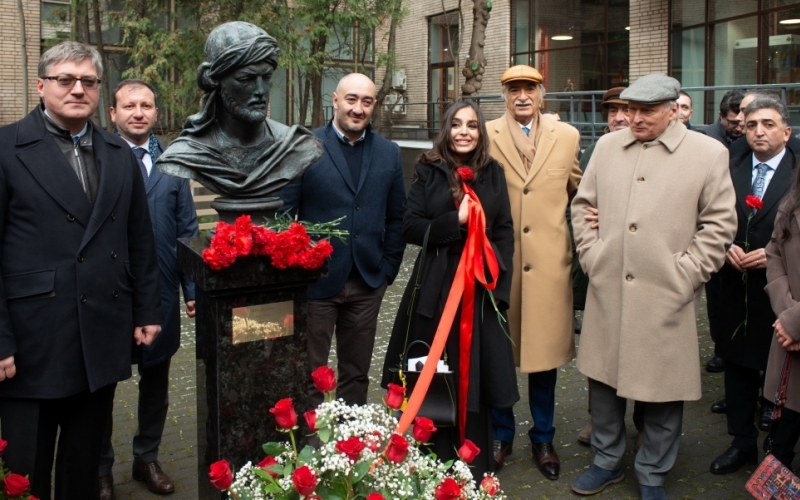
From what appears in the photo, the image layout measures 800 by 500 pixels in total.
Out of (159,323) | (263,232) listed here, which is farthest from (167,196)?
(263,232)

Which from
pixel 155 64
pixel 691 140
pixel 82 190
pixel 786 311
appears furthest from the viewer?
pixel 155 64

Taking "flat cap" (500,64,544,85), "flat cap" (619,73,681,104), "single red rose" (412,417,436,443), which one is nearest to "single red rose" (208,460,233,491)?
"single red rose" (412,417,436,443)

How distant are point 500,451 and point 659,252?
1.59 metres

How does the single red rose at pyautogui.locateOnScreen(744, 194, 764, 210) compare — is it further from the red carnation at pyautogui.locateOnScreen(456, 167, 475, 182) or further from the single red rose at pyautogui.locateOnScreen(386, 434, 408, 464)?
the single red rose at pyautogui.locateOnScreen(386, 434, 408, 464)

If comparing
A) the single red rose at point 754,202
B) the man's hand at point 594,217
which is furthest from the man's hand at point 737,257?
the man's hand at point 594,217

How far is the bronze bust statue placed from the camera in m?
3.60

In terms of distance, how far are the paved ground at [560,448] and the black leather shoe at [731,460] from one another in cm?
4

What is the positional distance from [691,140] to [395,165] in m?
1.63

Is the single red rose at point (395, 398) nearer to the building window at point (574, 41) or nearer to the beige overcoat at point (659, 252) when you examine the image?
the beige overcoat at point (659, 252)

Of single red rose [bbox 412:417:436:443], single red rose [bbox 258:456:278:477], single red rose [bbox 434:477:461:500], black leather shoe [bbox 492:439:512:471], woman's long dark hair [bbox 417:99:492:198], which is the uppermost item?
woman's long dark hair [bbox 417:99:492:198]

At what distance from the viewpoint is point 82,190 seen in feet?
11.2

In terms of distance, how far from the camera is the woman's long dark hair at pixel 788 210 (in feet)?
13.9

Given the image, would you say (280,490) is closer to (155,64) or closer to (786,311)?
(786,311)

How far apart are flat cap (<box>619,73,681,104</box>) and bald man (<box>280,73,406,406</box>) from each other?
4.49ft
